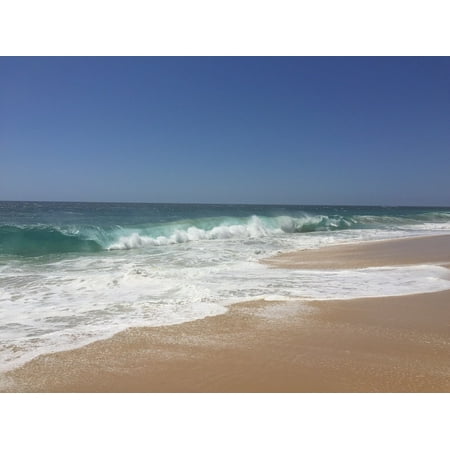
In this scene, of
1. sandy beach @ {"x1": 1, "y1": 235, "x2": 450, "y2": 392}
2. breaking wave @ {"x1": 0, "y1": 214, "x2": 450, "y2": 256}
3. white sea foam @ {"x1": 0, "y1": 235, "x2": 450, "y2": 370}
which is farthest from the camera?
breaking wave @ {"x1": 0, "y1": 214, "x2": 450, "y2": 256}

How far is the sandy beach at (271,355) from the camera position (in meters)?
3.29

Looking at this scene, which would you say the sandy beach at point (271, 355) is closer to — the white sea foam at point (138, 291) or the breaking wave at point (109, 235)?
the white sea foam at point (138, 291)

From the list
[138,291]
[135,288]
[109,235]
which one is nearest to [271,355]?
[138,291]

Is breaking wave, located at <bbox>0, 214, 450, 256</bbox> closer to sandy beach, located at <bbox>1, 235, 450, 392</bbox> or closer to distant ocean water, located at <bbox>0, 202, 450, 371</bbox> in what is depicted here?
distant ocean water, located at <bbox>0, 202, 450, 371</bbox>

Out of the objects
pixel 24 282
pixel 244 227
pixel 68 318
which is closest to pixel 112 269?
pixel 24 282

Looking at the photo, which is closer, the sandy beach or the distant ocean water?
the sandy beach

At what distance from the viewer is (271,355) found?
3.89 meters

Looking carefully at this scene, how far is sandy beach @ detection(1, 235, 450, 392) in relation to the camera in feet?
10.8

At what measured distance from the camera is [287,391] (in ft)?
10.5

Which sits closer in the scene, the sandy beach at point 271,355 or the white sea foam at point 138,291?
the sandy beach at point 271,355

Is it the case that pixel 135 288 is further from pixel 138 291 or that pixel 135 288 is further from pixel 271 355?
pixel 271 355

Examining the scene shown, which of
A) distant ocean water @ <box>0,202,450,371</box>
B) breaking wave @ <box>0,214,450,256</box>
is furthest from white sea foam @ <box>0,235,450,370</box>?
breaking wave @ <box>0,214,450,256</box>

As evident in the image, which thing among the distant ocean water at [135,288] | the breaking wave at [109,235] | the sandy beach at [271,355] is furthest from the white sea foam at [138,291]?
the breaking wave at [109,235]

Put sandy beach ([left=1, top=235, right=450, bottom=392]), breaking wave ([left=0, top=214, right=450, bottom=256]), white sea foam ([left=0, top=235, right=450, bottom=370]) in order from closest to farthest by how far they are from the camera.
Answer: sandy beach ([left=1, top=235, right=450, bottom=392])
white sea foam ([left=0, top=235, right=450, bottom=370])
breaking wave ([left=0, top=214, right=450, bottom=256])
